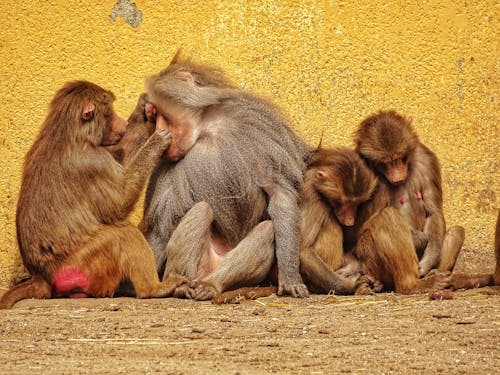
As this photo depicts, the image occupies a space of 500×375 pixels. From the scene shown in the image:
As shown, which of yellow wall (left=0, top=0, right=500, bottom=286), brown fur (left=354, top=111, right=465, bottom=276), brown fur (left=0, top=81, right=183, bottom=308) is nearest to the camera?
brown fur (left=0, top=81, right=183, bottom=308)

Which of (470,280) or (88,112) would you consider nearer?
(470,280)

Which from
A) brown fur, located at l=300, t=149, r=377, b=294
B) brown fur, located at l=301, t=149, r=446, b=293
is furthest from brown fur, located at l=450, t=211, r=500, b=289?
brown fur, located at l=300, t=149, r=377, b=294

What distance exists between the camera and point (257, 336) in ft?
14.5

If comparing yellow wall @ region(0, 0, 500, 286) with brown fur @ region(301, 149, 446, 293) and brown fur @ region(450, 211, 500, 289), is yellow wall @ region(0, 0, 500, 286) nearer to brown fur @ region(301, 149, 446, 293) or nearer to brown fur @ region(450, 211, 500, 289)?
brown fur @ region(301, 149, 446, 293)

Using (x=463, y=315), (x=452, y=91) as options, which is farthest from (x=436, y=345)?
(x=452, y=91)

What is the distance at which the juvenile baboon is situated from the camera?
238 inches

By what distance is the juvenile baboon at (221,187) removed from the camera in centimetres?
605

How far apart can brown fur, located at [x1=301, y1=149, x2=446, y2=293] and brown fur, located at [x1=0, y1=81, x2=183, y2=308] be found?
94 centimetres

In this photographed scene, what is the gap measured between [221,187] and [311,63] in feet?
3.87

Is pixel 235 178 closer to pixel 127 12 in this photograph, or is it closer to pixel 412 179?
pixel 412 179

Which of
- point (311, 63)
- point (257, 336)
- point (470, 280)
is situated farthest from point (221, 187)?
point (257, 336)

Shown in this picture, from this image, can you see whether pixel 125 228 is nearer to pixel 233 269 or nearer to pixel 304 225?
pixel 233 269

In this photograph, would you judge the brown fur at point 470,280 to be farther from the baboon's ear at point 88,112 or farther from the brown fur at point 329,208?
the baboon's ear at point 88,112

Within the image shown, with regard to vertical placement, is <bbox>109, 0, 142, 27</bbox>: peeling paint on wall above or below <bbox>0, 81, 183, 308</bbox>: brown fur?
above
